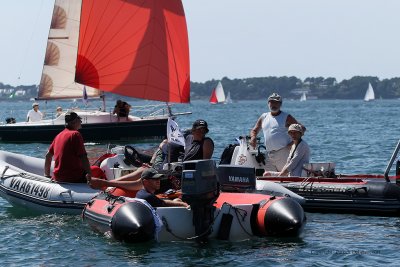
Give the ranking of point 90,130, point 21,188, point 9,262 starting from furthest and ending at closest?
point 90,130
point 21,188
point 9,262

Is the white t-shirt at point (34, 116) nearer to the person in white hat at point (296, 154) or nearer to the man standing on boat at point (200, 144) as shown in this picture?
the person in white hat at point (296, 154)

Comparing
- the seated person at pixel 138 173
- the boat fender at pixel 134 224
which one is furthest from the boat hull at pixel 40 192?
the boat fender at pixel 134 224

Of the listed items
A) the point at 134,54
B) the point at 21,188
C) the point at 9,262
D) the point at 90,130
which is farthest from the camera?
the point at 90,130

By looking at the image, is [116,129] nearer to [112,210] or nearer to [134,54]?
[134,54]

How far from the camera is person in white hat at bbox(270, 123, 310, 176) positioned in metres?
15.7

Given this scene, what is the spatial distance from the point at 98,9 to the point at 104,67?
1.24 metres

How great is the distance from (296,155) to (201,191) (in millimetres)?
3907

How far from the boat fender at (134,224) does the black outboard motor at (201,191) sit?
535mm

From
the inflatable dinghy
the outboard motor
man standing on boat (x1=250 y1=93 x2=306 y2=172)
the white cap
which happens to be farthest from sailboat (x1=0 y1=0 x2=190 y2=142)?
the inflatable dinghy

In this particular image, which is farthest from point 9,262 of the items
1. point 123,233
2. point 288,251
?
point 288,251

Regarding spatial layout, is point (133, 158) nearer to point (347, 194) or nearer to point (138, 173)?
point (138, 173)

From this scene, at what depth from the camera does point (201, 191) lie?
12.4 metres

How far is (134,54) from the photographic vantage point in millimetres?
20922

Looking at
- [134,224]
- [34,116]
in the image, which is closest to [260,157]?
[134,224]
